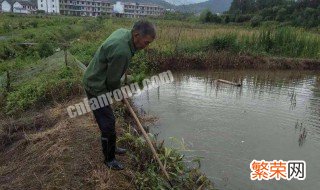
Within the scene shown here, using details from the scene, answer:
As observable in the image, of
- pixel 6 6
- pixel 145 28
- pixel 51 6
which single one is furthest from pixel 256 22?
pixel 6 6

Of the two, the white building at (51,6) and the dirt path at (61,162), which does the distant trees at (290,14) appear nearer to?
the dirt path at (61,162)

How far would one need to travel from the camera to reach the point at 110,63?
2850mm

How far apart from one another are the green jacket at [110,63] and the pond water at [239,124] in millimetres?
2045

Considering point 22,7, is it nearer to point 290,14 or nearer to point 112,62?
point 290,14

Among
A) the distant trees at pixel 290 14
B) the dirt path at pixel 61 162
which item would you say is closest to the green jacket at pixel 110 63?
the dirt path at pixel 61 162

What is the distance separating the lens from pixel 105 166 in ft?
11.6

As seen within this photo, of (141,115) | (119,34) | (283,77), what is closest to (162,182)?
(119,34)

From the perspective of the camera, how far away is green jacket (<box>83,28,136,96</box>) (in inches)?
112

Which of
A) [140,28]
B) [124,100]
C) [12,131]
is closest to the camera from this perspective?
[140,28]

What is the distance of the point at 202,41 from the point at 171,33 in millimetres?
2174

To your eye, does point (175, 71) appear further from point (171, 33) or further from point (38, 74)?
point (38, 74)

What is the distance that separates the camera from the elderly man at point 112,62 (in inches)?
112

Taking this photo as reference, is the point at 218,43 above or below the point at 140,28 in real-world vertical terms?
below

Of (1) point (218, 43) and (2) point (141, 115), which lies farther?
(1) point (218, 43)
